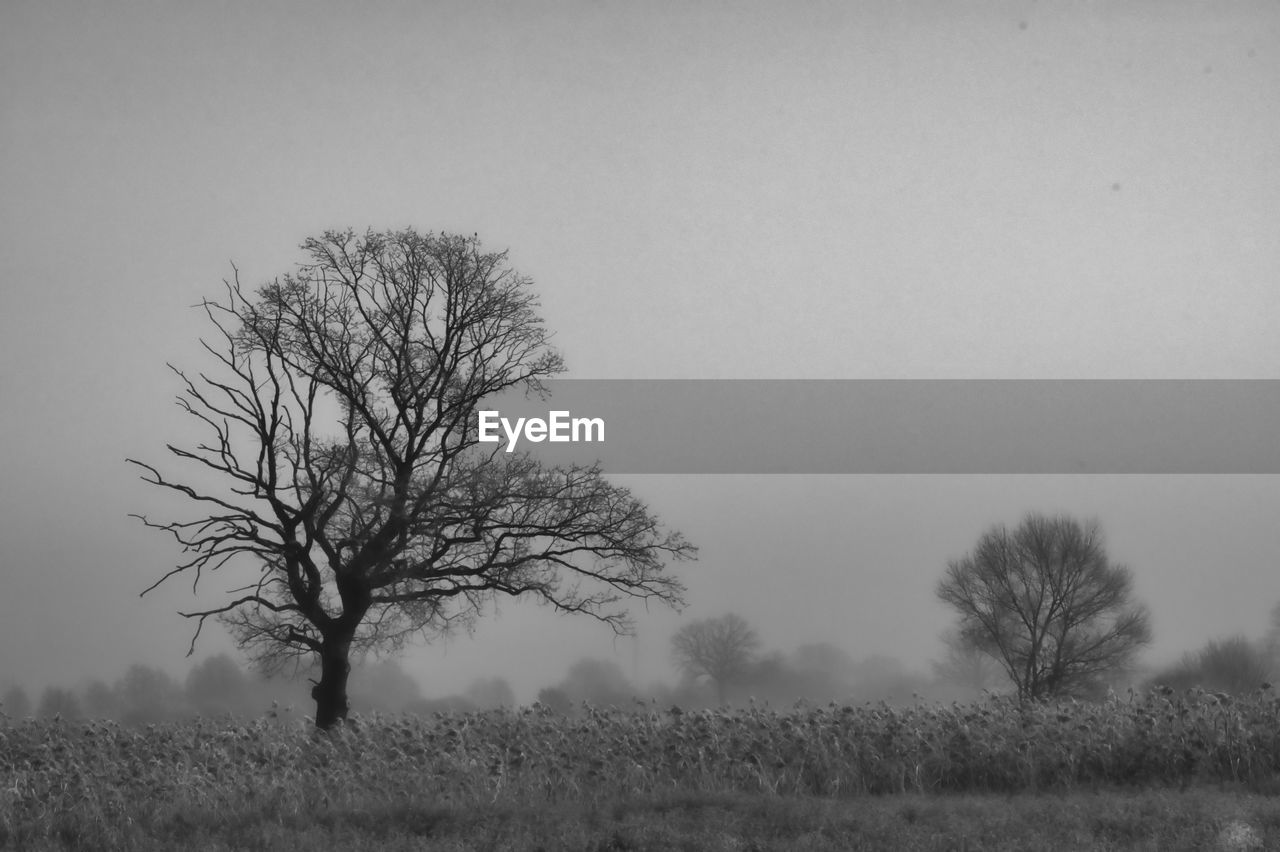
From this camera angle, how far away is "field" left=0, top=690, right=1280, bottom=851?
1023 cm

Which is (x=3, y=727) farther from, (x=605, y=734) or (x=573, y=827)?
(x=573, y=827)

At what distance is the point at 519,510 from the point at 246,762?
226 inches

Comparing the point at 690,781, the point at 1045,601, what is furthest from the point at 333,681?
the point at 1045,601

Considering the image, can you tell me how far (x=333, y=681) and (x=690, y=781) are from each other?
7379mm

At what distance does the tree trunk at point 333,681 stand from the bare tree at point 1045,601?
2285cm

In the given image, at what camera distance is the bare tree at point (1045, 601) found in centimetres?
3381

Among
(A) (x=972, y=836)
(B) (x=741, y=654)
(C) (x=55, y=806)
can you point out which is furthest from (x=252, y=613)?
(B) (x=741, y=654)

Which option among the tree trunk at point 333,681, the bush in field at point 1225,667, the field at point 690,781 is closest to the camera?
the field at point 690,781

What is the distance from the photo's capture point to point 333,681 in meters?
17.4

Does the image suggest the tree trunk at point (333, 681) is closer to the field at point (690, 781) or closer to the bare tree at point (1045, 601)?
the field at point (690, 781)

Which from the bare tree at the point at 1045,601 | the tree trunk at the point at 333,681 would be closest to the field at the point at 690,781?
the tree trunk at the point at 333,681

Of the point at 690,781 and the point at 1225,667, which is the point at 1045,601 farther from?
the point at 690,781

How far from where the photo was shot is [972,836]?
32.6ft

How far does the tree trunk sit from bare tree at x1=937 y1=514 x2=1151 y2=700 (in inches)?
900
